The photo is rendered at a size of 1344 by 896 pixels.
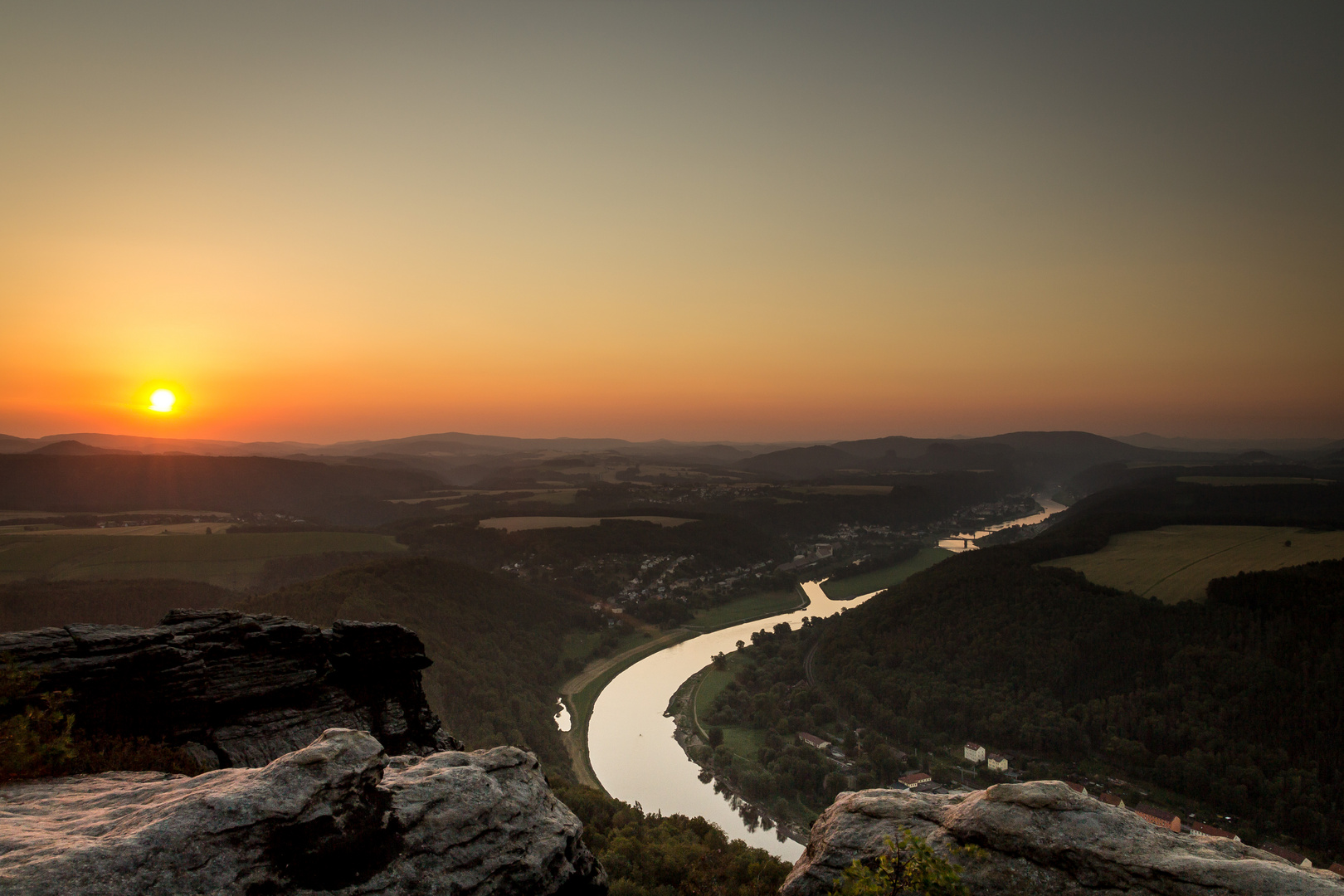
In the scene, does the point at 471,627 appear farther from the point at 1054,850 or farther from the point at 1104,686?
the point at 1054,850

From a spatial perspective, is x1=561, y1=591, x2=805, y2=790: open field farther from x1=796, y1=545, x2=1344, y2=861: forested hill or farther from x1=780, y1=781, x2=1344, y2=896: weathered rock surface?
x1=780, y1=781, x2=1344, y2=896: weathered rock surface

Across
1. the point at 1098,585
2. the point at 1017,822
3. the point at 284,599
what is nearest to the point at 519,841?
the point at 1017,822

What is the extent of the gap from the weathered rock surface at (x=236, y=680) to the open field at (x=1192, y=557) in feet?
287

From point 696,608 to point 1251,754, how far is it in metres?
75.2

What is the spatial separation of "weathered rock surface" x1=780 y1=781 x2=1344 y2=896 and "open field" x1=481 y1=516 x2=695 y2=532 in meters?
137

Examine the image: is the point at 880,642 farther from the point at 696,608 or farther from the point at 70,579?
the point at 70,579

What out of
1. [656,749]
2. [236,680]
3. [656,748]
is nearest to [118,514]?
[656,748]

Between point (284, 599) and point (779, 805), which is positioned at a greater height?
point (284, 599)

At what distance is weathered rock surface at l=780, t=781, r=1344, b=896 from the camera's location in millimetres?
8789

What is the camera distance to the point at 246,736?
48.1ft

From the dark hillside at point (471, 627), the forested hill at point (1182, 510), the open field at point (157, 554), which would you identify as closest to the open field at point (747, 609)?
the dark hillside at point (471, 627)

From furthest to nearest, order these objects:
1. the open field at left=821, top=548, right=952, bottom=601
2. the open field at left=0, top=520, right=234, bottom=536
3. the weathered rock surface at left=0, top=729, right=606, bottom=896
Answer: the open field at left=821, top=548, right=952, bottom=601, the open field at left=0, top=520, right=234, bottom=536, the weathered rock surface at left=0, top=729, right=606, bottom=896

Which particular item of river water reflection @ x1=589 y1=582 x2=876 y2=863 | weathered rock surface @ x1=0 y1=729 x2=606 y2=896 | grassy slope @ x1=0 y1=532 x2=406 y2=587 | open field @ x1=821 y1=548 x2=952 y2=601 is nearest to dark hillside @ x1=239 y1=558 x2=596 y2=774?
river water reflection @ x1=589 y1=582 x2=876 y2=863

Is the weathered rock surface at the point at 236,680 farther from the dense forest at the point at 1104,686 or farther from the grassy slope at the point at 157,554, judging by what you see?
the grassy slope at the point at 157,554
